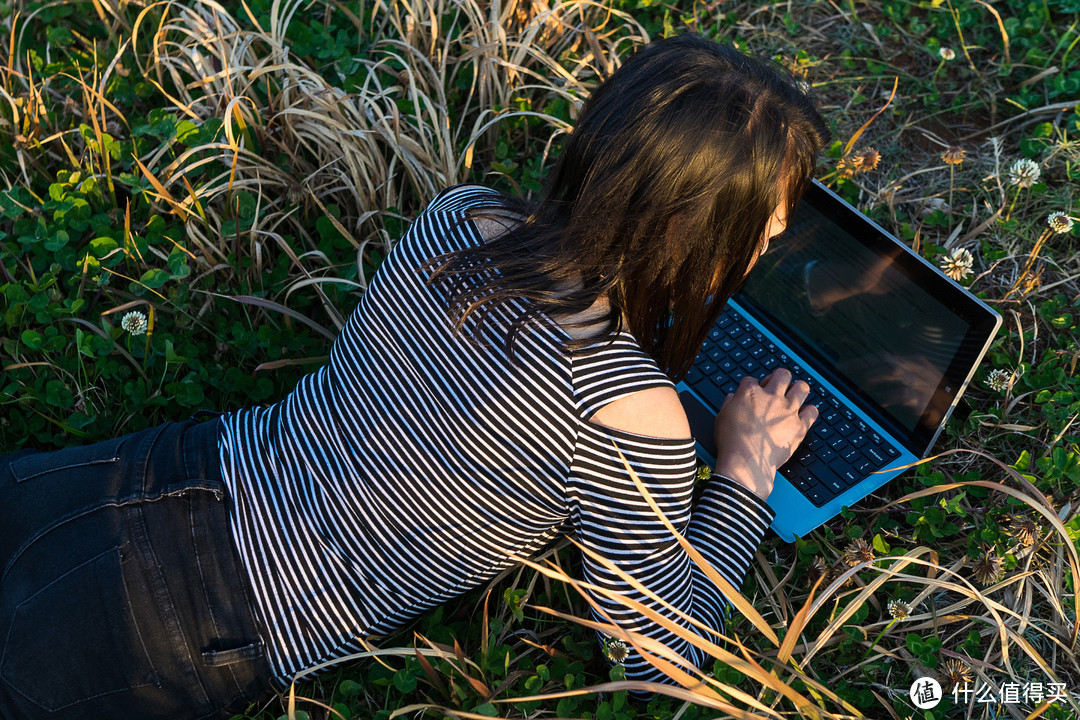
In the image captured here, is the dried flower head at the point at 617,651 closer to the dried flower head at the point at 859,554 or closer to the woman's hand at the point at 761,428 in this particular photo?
the woman's hand at the point at 761,428

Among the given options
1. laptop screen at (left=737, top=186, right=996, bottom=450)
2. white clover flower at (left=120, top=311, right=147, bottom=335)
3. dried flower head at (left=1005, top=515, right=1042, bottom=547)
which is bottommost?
white clover flower at (left=120, top=311, right=147, bottom=335)

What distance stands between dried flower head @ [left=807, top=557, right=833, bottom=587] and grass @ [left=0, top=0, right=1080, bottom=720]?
1cm

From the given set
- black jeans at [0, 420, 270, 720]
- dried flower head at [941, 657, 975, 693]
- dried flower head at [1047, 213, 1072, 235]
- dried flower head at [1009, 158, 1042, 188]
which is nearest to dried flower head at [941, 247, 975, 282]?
dried flower head at [1047, 213, 1072, 235]

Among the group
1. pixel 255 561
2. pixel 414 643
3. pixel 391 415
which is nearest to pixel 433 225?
pixel 391 415

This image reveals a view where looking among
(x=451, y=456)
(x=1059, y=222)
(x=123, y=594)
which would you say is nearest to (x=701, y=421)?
(x=451, y=456)

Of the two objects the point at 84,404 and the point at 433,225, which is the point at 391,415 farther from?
the point at 84,404

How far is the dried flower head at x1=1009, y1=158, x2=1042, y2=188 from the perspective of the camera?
2.77 metres

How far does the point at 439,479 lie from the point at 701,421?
99 cm

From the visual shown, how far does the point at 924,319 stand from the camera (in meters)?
2.20

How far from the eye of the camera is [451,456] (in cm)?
173

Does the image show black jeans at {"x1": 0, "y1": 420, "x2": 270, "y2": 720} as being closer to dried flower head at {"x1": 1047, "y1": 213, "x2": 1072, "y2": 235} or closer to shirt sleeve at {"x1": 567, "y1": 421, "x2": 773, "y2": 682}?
shirt sleeve at {"x1": 567, "y1": 421, "x2": 773, "y2": 682}

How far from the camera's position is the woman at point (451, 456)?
63.8 inches

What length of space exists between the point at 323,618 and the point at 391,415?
0.51 metres

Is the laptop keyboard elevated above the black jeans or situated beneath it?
elevated above
